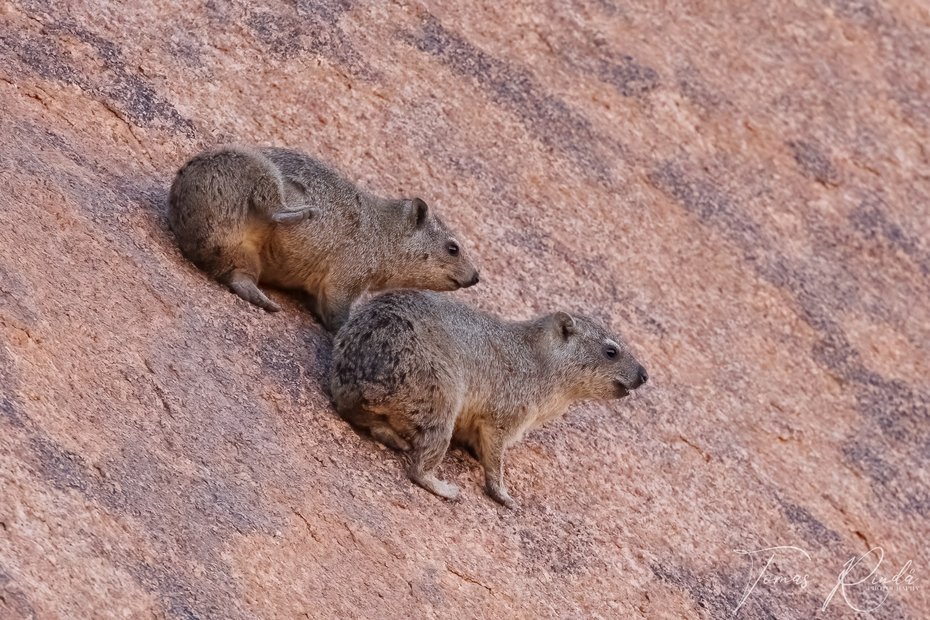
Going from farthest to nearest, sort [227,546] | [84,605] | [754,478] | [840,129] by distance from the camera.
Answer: [840,129] → [754,478] → [227,546] → [84,605]

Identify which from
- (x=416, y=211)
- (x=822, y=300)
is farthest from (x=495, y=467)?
(x=822, y=300)

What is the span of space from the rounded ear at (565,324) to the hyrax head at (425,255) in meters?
0.90

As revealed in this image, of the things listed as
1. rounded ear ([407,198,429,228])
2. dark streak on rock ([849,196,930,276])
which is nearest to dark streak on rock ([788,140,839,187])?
dark streak on rock ([849,196,930,276])

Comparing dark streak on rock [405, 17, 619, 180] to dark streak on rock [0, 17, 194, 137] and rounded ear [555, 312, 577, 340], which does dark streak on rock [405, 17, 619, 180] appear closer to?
dark streak on rock [0, 17, 194, 137]

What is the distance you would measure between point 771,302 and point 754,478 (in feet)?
9.28

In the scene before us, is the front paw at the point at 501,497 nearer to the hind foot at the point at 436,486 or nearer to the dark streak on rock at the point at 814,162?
the hind foot at the point at 436,486

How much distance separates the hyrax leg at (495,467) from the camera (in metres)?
10.2

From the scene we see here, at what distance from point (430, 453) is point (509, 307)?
304 cm

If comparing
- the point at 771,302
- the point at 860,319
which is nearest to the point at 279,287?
the point at 771,302

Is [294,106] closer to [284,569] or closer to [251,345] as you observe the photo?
[251,345]

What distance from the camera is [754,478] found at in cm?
1225

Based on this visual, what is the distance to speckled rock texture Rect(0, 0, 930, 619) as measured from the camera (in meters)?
8.47

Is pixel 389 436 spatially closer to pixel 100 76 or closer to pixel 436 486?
pixel 436 486

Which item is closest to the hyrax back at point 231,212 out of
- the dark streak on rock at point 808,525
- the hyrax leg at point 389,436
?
the hyrax leg at point 389,436
